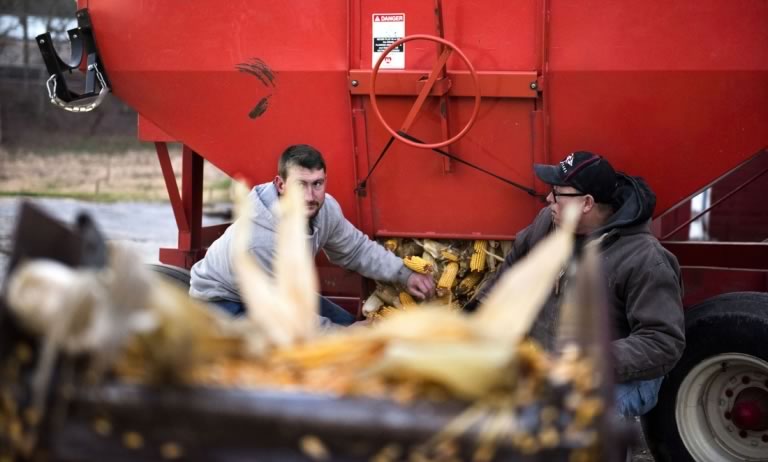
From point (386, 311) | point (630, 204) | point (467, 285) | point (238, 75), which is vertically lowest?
point (386, 311)

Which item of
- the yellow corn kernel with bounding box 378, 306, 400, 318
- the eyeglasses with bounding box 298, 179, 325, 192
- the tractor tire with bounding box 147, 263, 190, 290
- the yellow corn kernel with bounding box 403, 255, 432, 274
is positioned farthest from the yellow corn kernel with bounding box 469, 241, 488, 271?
the tractor tire with bounding box 147, 263, 190, 290

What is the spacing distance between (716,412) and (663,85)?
1386mm

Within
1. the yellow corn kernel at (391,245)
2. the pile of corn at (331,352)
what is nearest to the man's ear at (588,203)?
the yellow corn kernel at (391,245)

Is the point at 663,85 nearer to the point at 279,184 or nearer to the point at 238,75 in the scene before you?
the point at 279,184

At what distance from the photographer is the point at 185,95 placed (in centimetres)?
463

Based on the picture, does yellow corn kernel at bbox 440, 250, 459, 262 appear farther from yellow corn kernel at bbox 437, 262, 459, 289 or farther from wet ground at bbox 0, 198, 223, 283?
wet ground at bbox 0, 198, 223, 283

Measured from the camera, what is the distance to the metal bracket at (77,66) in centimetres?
463

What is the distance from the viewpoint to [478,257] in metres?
4.45

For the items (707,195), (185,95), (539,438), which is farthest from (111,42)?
(707,195)

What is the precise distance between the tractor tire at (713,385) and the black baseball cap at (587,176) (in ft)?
2.43

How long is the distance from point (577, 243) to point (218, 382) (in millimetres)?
2381

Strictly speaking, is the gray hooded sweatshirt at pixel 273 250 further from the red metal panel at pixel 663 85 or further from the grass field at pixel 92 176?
the grass field at pixel 92 176

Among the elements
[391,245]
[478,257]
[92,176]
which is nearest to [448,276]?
[478,257]

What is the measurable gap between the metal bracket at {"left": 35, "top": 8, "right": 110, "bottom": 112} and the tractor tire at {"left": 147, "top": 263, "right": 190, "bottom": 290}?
2.79 ft
